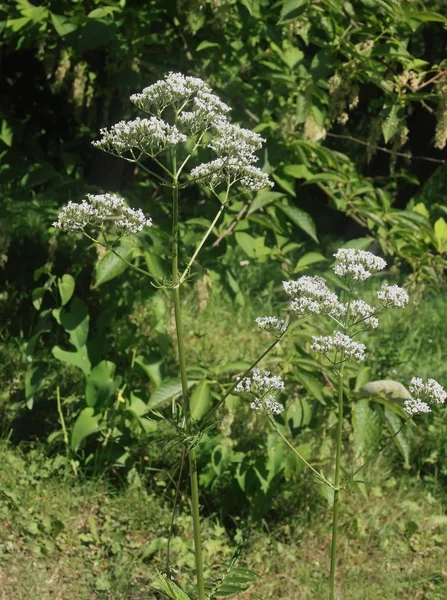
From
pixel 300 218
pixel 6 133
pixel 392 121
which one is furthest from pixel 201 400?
pixel 6 133

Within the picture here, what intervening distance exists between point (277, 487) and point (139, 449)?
701mm

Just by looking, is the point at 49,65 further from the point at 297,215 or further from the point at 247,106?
the point at 297,215

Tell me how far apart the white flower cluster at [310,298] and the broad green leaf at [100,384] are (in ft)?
5.38

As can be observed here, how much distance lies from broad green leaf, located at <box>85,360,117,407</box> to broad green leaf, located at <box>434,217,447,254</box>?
148 cm

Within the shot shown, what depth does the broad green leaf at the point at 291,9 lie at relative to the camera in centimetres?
312

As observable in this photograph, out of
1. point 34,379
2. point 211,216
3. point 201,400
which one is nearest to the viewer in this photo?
point 201,400

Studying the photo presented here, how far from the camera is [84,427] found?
356 centimetres

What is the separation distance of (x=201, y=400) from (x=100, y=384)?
67 cm

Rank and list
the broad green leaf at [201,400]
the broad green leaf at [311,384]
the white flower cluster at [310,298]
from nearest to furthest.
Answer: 1. the white flower cluster at [310,298]
2. the broad green leaf at [201,400]
3. the broad green leaf at [311,384]

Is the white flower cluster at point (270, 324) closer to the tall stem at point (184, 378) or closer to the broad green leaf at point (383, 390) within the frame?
the tall stem at point (184, 378)

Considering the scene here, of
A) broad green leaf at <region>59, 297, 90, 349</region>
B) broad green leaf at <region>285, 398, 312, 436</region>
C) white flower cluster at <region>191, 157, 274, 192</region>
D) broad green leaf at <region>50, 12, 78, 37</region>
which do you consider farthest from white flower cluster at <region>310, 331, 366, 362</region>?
broad green leaf at <region>50, 12, 78, 37</region>

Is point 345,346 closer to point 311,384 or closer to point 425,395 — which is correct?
point 425,395

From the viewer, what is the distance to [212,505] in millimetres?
3719

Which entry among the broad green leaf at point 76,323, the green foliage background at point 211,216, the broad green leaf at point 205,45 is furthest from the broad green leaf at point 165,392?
the broad green leaf at point 205,45
